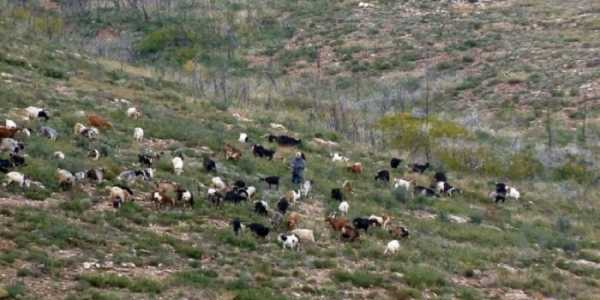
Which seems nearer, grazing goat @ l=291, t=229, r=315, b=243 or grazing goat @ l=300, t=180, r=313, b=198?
grazing goat @ l=291, t=229, r=315, b=243

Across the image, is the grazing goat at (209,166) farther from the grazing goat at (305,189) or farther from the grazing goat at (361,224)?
the grazing goat at (361,224)

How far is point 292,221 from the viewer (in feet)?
55.4

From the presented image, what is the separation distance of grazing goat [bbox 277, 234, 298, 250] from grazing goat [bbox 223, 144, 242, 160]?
6.15 meters

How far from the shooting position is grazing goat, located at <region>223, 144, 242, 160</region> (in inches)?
860

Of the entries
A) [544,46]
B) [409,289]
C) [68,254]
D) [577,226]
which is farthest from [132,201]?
[544,46]

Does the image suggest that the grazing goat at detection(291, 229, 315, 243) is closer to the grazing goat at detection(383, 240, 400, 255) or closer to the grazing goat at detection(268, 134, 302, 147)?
the grazing goat at detection(383, 240, 400, 255)

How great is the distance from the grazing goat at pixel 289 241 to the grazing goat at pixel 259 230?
11.8 inches

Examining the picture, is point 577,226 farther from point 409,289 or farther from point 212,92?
point 212,92

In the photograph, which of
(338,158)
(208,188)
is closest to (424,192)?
(338,158)

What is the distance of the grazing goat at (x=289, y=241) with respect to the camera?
15789 mm

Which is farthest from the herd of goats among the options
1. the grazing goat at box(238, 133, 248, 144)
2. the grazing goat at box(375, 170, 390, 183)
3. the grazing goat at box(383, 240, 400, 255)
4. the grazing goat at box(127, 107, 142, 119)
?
the grazing goat at box(127, 107, 142, 119)

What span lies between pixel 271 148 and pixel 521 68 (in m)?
22.4

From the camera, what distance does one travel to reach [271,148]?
963 inches

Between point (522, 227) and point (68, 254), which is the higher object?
point (68, 254)
